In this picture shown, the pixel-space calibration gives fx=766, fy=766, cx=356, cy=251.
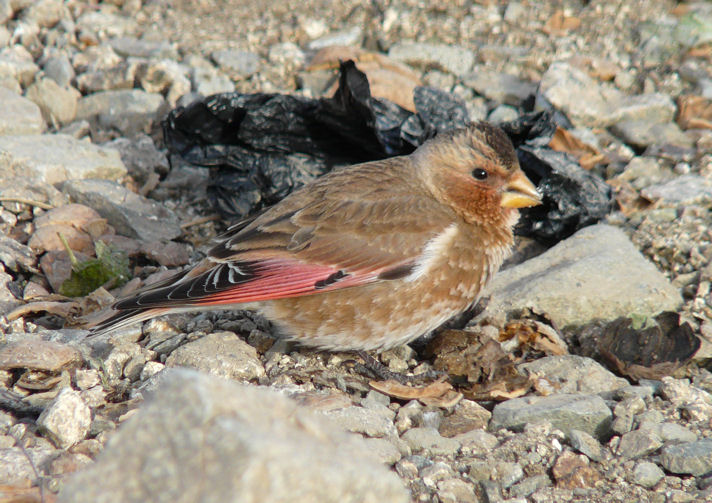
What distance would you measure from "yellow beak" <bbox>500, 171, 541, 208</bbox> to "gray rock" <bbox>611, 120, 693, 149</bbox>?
7.14 ft

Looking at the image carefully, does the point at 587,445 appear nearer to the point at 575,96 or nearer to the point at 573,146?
the point at 573,146

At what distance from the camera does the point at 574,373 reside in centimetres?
379

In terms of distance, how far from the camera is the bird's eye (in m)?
4.02

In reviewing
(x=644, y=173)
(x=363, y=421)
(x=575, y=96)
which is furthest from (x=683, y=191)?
(x=363, y=421)

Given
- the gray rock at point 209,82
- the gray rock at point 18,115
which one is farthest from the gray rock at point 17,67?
the gray rock at point 209,82

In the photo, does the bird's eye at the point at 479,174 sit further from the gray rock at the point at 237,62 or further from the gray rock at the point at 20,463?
the gray rock at the point at 237,62

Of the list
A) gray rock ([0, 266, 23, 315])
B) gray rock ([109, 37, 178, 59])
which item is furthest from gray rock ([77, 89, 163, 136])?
gray rock ([0, 266, 23, 315])

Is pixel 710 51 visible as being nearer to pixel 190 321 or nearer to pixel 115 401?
pixel 190 321

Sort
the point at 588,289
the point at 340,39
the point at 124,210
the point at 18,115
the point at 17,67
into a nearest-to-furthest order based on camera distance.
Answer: the point at 588,289 < the point at 124,210 < the point at 18,115 < the point at 17,67 < the point at 340,39

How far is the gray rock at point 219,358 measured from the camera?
11.6 feet

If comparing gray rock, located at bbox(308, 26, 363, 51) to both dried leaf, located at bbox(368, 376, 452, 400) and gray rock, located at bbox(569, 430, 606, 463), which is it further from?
gray rock, located at bbox(569, 430, 606, 463)

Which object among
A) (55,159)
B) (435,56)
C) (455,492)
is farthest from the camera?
(435,56)

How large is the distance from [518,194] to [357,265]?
0.99 metres

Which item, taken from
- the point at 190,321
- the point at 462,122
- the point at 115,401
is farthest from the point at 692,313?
the point at 115,401
